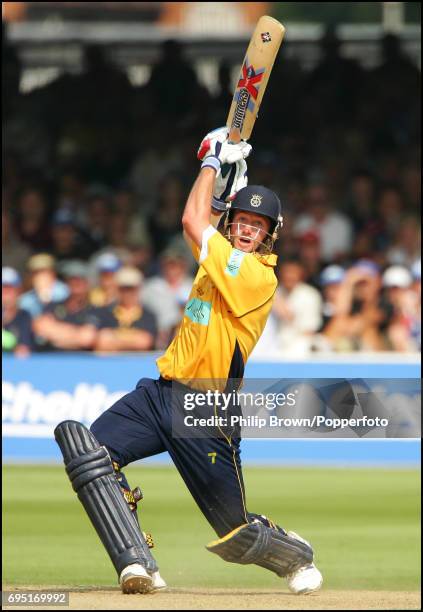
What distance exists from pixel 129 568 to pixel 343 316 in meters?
7.19

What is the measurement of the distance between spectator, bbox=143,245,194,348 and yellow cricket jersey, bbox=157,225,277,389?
6470mm

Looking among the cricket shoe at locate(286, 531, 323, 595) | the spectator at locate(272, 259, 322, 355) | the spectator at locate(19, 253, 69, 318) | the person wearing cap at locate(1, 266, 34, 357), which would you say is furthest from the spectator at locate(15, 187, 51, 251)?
the cricket shoe at locate(286, 531, 323, 595)

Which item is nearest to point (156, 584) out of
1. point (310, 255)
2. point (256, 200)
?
point (256, 200)

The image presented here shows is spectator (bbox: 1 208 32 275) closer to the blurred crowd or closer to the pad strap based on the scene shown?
the blurred crowd

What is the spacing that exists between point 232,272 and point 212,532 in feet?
13.2

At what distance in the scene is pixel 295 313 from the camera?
12680 millimetres

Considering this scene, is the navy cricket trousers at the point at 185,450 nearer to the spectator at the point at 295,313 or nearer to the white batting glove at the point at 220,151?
the white batting glove at the point at 220,151

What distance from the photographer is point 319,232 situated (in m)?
13.7

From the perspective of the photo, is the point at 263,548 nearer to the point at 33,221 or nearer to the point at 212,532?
the point at 212,532

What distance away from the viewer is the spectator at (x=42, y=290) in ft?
41.7

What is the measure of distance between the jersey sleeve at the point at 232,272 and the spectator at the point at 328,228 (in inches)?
299

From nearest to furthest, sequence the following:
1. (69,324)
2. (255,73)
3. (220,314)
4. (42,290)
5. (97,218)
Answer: (220,314) → (255,73) → (69,324) → (42,290) → (97,218)

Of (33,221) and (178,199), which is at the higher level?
(178,199)

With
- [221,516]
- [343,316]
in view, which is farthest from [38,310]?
[221,516]
